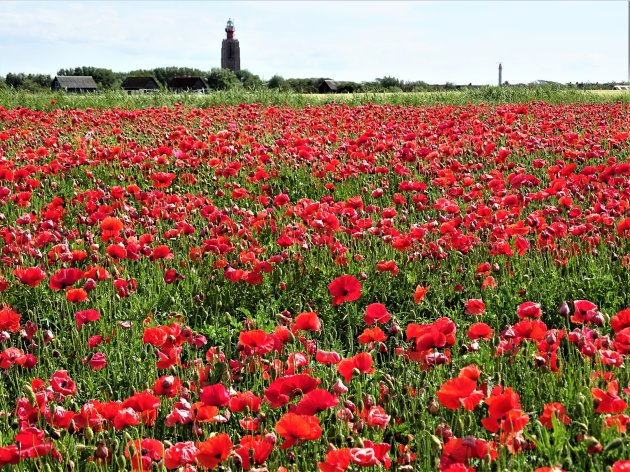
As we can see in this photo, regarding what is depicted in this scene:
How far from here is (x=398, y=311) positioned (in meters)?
4.36

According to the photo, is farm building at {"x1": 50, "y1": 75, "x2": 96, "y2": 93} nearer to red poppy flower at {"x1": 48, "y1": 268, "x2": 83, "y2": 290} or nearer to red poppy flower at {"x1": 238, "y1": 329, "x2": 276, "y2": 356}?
red poppy flower at {"x1": 48, "y1": 268, "x2": 83, "y2": 290}

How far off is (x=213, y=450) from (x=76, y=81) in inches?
3739

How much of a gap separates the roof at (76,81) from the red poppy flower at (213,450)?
9209 centimetres

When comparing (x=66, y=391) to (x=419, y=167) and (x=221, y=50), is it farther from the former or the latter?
(x=221, y=50)

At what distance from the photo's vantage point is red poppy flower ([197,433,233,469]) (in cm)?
207

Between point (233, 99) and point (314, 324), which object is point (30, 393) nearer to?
point (314, 324)

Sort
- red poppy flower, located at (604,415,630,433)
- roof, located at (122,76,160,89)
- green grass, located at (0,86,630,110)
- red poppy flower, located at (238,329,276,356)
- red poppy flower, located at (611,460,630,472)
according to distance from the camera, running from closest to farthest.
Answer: red poppy flower, located at (611,460,630,472), red poppy flower, located at (604,415,630,433), red poppy flower, located at (238,329,276,356), green grass, located at (0,86,630,110), roof, located at (122,76,160,89)

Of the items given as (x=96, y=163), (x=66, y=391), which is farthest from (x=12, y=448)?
(x=96, y=163)

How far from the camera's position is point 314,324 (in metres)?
2.81

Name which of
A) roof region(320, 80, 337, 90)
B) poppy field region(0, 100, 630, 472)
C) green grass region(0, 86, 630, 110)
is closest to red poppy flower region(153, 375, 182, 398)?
poppy field region(0, 100, 630, 472)

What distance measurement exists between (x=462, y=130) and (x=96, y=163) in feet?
15.9

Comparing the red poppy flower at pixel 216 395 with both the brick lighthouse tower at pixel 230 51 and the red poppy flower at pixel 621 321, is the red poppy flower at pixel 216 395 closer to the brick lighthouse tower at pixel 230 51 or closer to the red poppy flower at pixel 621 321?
the red poppy flower at pixel 621 321

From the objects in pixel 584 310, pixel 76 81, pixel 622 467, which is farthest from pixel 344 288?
pixel 76 81

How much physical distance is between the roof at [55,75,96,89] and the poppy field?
8649 cm
